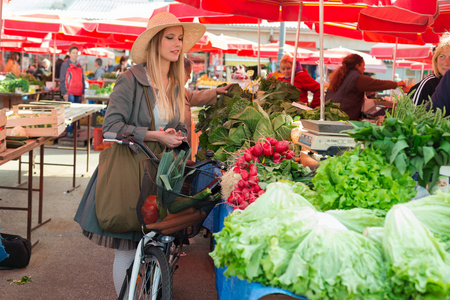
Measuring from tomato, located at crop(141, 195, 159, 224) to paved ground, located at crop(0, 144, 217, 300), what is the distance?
1.79 m

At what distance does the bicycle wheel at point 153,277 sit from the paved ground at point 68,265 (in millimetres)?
1273

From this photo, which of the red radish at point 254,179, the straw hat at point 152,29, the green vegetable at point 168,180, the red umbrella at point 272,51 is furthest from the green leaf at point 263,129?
the red umbrella at point 272,51

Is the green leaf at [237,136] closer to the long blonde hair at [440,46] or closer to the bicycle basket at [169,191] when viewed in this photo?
the bicycle basket at [169,191]

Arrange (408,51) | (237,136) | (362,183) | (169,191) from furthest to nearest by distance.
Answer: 1. (408,51)
2. (237,136)
3. (169,191)
4. (362,183)

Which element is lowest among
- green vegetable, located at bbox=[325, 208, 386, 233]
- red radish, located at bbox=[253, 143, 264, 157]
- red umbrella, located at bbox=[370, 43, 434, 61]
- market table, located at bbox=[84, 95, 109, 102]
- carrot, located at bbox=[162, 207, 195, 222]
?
carrot, located at bbox=[162, 207, 195, 222]

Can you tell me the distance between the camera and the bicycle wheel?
2.78 m

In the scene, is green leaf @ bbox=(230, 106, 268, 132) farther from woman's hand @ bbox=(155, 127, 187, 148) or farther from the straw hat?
woman's hand @ bbox=(155, 127, 187, 148)

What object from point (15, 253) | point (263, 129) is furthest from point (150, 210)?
point (15, 253)

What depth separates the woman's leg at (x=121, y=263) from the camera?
3469 mm

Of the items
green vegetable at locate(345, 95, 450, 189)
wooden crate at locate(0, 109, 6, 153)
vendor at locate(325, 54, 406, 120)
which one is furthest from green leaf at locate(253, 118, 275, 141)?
vendor at locate(325, 54, 406, 120)

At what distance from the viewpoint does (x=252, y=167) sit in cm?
300

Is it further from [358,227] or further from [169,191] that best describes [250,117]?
[358,227]

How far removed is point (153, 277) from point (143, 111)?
45.9 inches

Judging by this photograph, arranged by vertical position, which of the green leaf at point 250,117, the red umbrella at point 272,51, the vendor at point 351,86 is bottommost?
the green leaf at point 250,117
